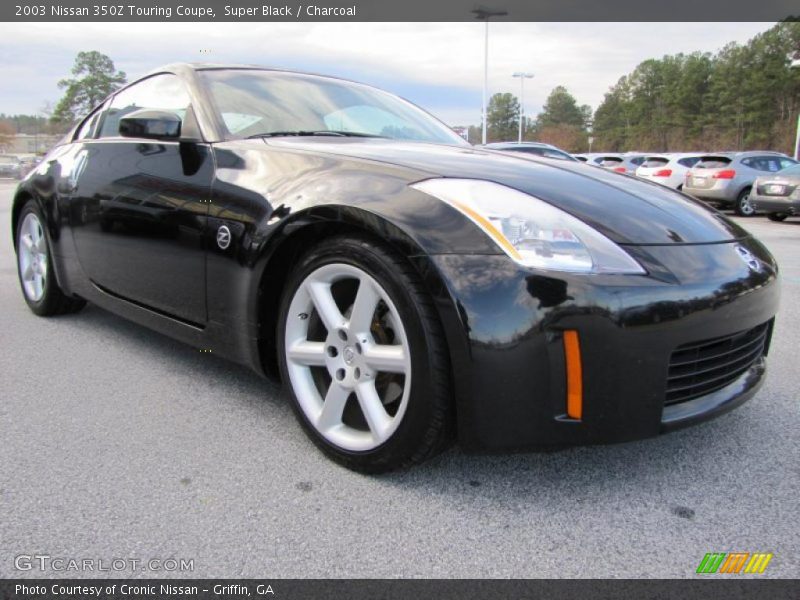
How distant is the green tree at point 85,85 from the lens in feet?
223

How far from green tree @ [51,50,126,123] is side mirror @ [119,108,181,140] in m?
71.7

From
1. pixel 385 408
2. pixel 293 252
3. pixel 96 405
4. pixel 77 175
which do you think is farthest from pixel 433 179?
pixel 77 175

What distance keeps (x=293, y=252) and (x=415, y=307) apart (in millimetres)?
612

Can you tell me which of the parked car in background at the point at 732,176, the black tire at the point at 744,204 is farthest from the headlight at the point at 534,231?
the black tire at the point at 744,204

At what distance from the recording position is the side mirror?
263 cm

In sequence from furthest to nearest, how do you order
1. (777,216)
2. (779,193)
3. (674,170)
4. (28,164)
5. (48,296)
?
(28,164) → (674,170) → (777,216) → (779,193) → (48,296)

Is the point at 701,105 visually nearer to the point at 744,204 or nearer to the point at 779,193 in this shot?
the point at 744,204

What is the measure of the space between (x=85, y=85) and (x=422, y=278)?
7954 cm

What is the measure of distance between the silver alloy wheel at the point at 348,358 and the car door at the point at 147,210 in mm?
535

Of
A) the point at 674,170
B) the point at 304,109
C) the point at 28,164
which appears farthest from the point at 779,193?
the point at 28,164

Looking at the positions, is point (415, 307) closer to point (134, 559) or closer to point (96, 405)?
point (134, 559)

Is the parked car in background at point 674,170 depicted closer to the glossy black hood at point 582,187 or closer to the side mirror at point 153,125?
the glossy black hood at point 582,187

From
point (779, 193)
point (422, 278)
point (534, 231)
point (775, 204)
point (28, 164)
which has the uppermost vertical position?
point (534, 231)

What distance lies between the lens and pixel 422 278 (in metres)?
1.82
